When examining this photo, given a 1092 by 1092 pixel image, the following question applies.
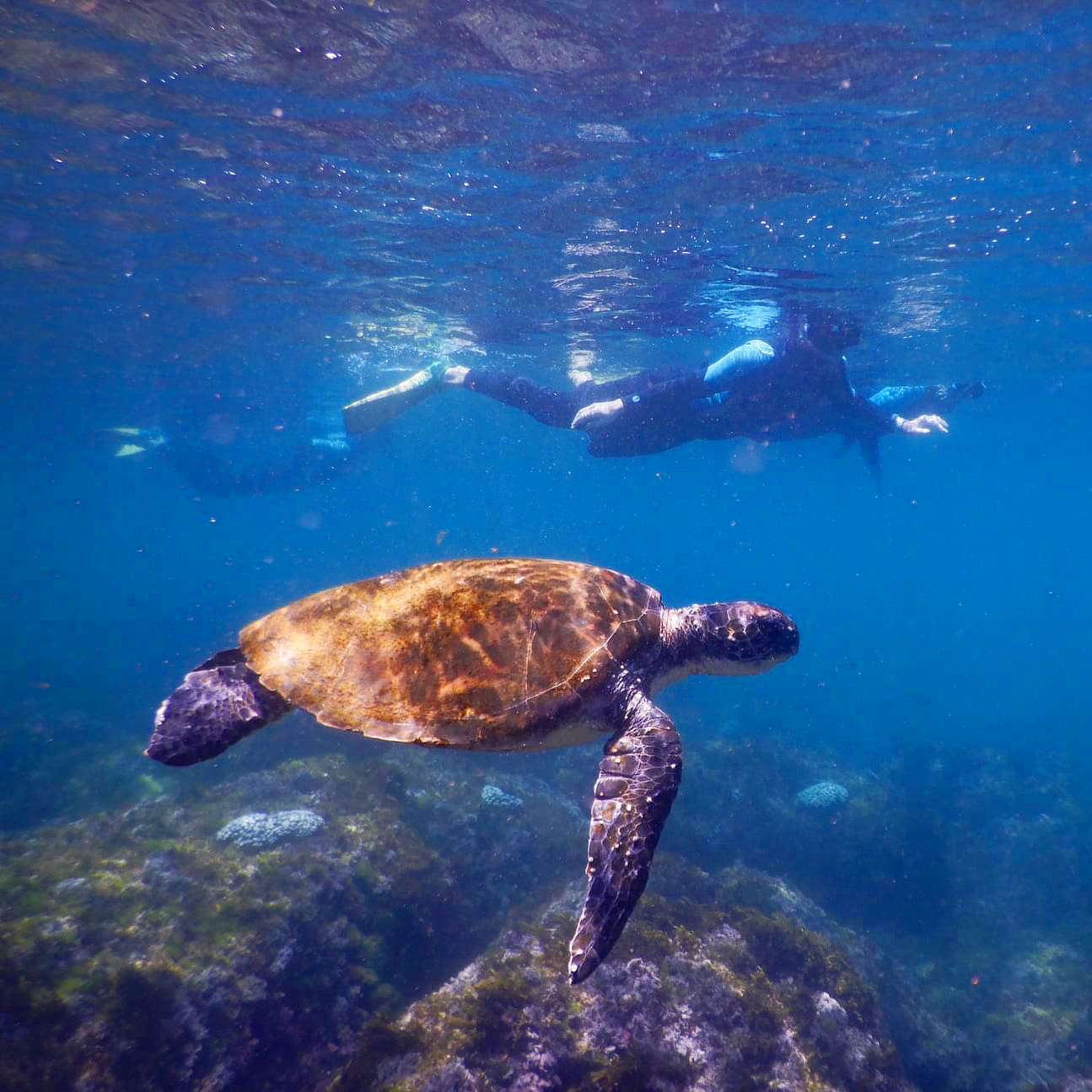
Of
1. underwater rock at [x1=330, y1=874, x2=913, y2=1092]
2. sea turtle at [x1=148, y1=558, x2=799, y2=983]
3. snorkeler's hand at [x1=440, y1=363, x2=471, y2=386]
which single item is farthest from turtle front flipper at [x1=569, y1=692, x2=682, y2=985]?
snorkeler's hand at [x1=440, y1=363, x2=471, y2=386]

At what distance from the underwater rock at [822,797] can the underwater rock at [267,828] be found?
41.8 ft

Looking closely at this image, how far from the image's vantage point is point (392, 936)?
27.6 feet

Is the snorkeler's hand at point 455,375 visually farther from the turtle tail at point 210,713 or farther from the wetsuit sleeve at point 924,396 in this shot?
the turtle tail at point 210,713

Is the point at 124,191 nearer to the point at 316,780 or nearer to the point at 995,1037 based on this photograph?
the point at 316,780

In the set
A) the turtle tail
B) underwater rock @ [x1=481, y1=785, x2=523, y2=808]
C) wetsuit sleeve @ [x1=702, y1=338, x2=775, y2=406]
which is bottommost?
underwater rock @ [x1=481, y1=785, x2=523, y2=808]

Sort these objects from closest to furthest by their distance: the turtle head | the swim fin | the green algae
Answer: the turtle head → the green algae → the swim fin

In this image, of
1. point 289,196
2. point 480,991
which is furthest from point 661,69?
point 480,991

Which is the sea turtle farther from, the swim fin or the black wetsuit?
the swim fin

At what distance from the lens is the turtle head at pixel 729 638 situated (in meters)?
5.48

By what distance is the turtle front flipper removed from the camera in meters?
3.31

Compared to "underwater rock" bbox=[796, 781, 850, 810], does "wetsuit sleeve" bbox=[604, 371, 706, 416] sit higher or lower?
higher

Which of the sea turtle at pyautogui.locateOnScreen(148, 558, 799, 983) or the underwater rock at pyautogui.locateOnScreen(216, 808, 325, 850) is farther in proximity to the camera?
the underwater rock at pyautogui.locateOnScreen(216, 808, 325, 850)

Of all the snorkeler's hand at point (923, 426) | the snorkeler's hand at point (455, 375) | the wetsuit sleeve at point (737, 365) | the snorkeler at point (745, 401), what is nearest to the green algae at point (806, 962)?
the snorkeler at point (745, 401)

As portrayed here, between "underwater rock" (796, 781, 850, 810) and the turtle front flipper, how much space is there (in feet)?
45.6
